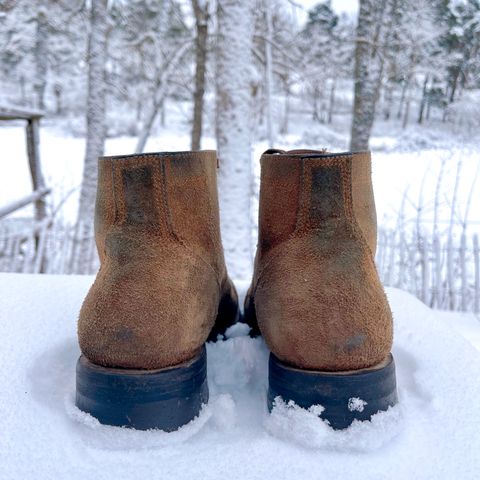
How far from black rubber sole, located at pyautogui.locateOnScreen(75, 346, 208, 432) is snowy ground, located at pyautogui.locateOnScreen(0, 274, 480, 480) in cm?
2

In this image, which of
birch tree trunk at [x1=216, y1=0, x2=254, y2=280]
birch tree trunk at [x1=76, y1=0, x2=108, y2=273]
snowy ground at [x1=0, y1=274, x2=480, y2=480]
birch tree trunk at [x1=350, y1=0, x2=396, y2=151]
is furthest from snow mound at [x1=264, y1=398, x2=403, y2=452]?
birch tree trunk at [x1=350, y1=0, x2=396, y2=151]

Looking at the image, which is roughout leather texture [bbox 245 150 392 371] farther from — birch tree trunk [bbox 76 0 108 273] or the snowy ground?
birch tree trunk [bbox 76 0 108 273]

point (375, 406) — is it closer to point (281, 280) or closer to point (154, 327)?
point (281, 280)

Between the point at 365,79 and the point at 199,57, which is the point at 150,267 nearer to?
the point at 365,79

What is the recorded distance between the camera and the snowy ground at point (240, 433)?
611mm

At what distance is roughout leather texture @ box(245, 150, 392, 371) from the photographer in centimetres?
67

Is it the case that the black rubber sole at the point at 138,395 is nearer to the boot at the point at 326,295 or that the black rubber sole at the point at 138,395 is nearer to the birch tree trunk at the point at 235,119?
the boot at the point at 326,295

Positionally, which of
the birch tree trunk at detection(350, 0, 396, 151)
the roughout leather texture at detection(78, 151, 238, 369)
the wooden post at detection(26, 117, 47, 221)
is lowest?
the wooden post at detection(26, 117, 47, 221)

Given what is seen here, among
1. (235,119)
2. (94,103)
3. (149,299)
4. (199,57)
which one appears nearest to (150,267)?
(149,299)

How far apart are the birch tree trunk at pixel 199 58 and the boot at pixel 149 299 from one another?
5.66 meters

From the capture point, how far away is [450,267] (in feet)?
9.10

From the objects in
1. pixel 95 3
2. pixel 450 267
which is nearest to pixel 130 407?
pixel 450 267

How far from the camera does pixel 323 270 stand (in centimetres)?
71

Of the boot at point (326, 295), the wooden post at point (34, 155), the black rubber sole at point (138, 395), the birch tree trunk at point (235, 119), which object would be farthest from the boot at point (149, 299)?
the wooden post at point (34, 155)
